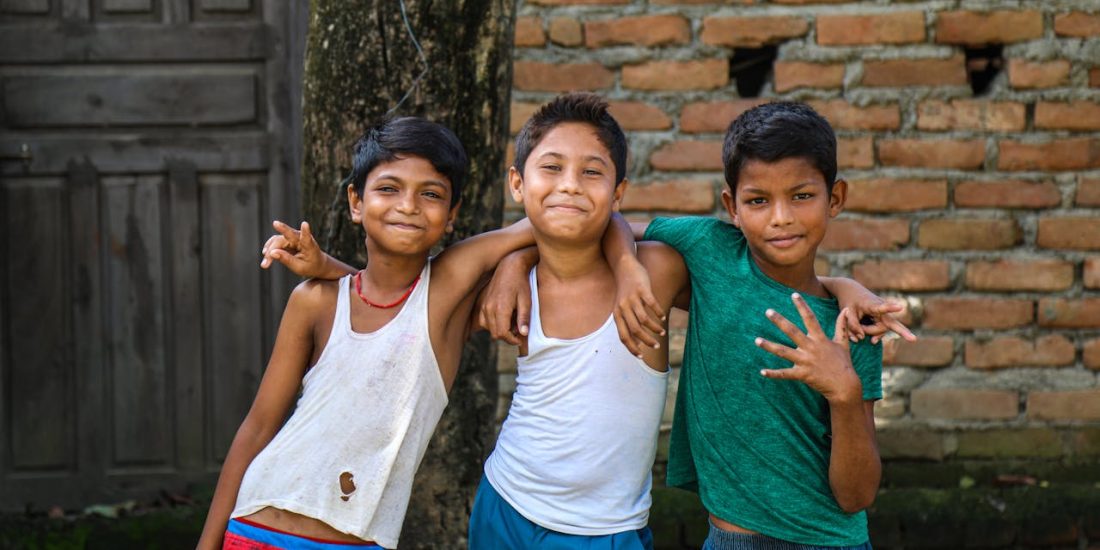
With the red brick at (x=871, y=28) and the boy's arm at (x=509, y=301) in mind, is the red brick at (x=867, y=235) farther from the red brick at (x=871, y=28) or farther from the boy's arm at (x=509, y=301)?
the boy's arm at (x=509, y=301)

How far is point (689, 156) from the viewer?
159 inches

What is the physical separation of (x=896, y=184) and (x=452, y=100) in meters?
1.88

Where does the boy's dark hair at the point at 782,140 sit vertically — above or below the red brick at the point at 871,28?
below

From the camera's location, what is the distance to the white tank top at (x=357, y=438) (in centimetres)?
246

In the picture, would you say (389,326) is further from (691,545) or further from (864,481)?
(691,545)

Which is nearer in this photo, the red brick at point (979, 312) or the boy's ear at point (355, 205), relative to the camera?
the boy's ear at point (355, 205)

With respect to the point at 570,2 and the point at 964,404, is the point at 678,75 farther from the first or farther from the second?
the point at 964,404

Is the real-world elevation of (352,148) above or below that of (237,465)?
above

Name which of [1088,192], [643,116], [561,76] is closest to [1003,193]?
[1088,192]

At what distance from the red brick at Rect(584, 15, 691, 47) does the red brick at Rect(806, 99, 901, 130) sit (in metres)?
0.50

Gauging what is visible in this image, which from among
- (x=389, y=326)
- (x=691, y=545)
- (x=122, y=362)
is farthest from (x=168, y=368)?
(x=389, y=326)

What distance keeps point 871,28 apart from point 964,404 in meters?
1.29

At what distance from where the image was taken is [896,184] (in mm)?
4023

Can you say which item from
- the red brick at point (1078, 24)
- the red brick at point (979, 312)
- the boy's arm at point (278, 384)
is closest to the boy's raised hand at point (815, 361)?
the boy's arm at point (278, 384)
